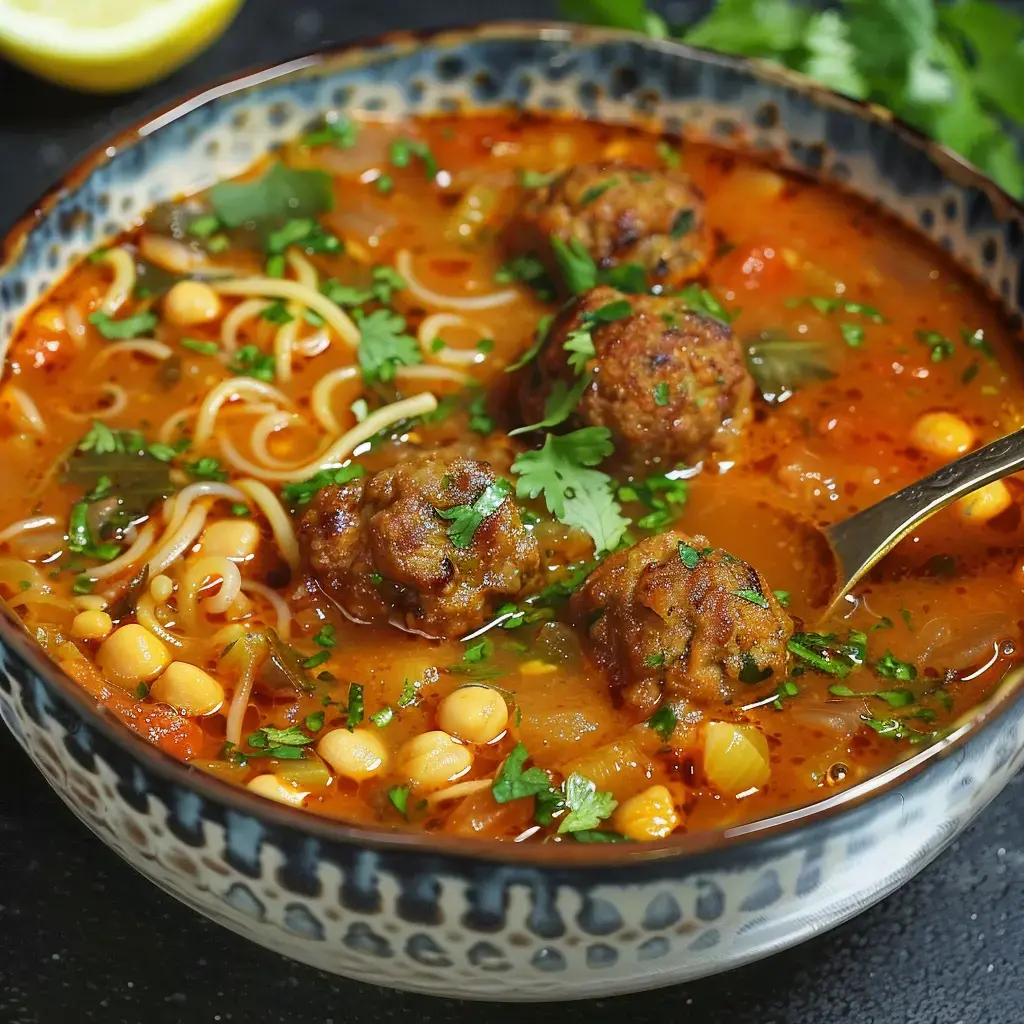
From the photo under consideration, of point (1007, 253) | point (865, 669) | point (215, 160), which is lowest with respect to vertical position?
point (865, 669)

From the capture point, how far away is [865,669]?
444cm

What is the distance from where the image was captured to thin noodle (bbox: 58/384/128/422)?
17.4 ft

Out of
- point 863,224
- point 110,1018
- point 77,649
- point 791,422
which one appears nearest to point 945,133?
point 863,224

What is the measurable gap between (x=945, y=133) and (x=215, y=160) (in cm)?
355

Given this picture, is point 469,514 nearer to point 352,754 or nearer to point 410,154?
point 352,754

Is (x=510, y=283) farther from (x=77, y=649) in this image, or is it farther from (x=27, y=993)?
(x=27, y=993)

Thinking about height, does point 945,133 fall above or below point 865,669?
above

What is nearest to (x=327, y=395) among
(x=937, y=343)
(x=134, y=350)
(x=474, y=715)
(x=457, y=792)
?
(x=134, y=350)

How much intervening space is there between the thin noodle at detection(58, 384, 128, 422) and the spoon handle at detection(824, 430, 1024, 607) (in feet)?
9.09

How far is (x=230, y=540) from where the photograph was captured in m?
4.82

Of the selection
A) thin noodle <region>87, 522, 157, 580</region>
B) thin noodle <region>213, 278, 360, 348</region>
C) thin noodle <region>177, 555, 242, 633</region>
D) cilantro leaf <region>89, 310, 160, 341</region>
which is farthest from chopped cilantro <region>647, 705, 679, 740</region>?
cilantro leaf <region>89, 310, 160, 341</region>

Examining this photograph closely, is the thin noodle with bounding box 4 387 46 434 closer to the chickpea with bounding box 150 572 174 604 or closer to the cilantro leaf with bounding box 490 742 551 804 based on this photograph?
the chickpea with bounding box 150 572 174 604

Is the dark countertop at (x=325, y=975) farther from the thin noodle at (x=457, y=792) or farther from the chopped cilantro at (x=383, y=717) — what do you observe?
the chopped cilantro at (x=383, y=717)

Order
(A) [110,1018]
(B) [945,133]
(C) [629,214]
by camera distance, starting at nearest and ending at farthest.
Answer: (A) [110,1018] < (C) [629,214] < (B) [945,133]
